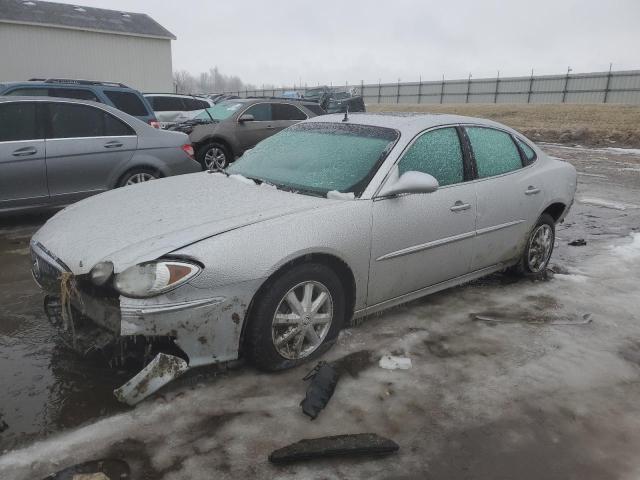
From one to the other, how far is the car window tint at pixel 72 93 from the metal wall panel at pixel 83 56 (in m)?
18.3

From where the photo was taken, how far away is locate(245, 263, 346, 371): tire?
289 centimetres

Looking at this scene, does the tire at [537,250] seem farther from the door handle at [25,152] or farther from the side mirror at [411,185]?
the door handle at [25,152]

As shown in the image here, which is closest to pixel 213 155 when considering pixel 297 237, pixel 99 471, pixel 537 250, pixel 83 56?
pixel 537 250

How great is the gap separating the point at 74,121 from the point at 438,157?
4.46m

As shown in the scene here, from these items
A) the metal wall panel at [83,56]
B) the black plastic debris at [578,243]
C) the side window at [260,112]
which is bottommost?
the black plastic debris at [578,243]

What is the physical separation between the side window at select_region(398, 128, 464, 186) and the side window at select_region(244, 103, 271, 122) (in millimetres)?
7284

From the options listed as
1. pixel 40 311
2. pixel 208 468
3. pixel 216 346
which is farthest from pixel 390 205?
pixel 40 311

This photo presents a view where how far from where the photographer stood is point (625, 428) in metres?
2.77

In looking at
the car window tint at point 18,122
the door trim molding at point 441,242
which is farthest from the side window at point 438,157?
the car window tint at point 18,122

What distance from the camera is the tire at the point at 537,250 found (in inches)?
191

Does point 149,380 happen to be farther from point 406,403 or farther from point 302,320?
point 406,403

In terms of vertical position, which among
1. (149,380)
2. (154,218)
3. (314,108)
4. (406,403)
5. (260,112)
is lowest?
(406,403)

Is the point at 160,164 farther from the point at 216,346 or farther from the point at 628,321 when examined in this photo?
Answer: the point at 628,321

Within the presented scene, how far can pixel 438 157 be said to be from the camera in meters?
3.94
